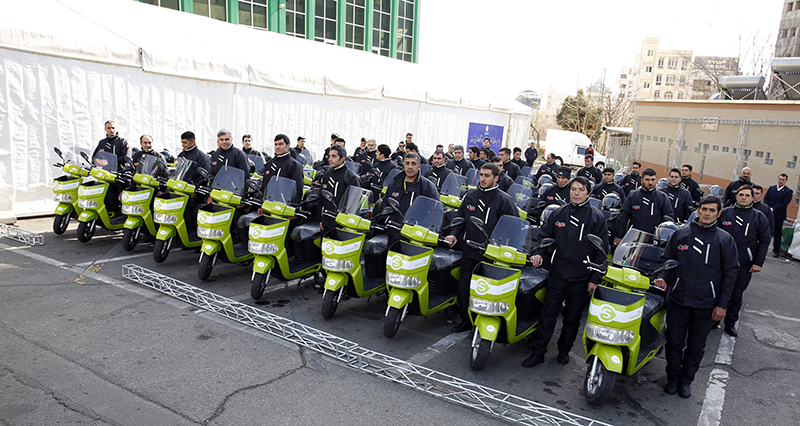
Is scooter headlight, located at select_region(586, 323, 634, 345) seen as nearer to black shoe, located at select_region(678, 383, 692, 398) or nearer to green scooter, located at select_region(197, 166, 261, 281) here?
black shoe, located at select_region(678, 383, 692, 398)

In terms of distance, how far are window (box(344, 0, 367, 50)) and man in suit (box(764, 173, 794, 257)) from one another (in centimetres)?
2250

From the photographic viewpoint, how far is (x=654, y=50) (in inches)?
4033

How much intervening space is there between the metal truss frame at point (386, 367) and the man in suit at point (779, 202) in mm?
10196

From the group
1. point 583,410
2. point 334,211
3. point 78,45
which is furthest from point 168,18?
point 583,410

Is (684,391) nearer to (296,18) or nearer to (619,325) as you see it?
(619,325)

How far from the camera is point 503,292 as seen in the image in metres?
5.07

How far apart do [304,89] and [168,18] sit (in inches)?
170

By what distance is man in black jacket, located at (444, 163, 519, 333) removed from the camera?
599 centimetres

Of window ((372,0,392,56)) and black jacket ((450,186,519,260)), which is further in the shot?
window ((372,0,392,56))

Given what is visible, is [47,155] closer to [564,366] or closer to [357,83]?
[357,83]

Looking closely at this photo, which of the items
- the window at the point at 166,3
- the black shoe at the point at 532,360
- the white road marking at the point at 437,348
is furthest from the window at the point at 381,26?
the black shoe at the point at 532,360

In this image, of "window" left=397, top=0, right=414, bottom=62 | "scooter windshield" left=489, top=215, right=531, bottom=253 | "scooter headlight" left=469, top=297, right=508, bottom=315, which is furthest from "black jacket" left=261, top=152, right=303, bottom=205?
"window" left=397, top=0, right=414, bottom=62

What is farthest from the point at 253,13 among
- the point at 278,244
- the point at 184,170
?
the point at 278,244

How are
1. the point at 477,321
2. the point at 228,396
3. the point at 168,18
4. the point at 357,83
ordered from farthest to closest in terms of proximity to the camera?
1. the point at 357,83
2. the point at 168,18
3. the point at 477,321
4. the point at 228,396
